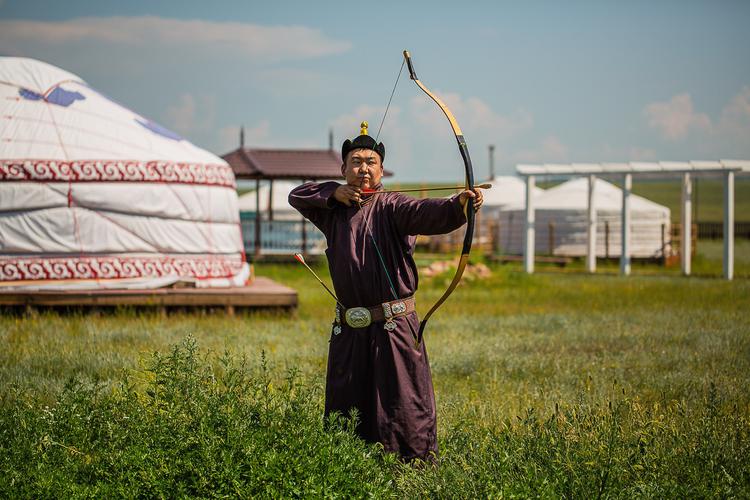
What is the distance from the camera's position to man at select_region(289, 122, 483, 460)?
3660mm

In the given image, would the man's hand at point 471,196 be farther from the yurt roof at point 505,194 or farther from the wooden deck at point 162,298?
the yurt roof at point 505,194

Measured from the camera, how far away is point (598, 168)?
1731 centimetres

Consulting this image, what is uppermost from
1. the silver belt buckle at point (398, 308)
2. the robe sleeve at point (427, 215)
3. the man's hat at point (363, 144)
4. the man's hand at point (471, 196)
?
the man's hat at point (363, 144)

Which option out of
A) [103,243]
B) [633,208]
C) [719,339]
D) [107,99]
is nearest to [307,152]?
[633,208]

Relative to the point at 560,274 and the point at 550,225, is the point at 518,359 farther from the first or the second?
the point at 550,225

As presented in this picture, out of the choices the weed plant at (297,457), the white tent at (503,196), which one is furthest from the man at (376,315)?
the white tent at (503,196)

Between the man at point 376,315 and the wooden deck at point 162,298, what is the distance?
18.8 feet

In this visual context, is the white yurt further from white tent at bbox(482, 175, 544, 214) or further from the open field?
the open field

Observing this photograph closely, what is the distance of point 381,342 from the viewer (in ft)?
12.1

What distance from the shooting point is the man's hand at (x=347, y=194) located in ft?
12.2

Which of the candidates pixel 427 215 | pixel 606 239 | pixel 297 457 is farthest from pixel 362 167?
pixel 606 239

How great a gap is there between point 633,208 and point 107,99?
50.3 feet

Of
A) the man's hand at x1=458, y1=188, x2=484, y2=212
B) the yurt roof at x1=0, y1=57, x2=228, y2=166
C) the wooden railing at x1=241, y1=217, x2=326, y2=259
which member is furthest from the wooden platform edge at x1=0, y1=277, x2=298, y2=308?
the wooden railing at x1=241, y1=217, x2=326, y2=259

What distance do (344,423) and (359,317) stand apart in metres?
0.43
